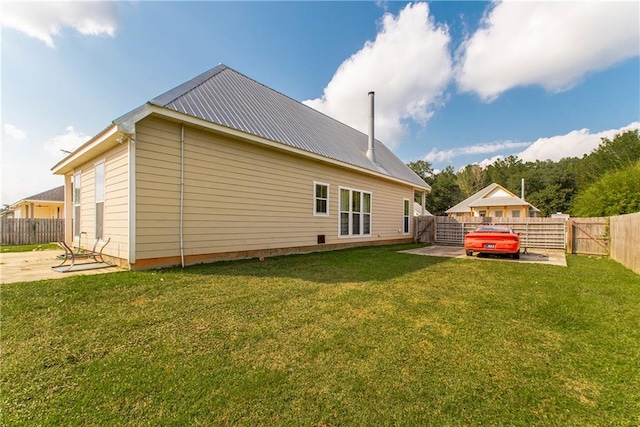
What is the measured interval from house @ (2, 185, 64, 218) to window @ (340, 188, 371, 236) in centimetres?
2270

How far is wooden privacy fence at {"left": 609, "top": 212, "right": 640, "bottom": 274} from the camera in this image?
732 cm

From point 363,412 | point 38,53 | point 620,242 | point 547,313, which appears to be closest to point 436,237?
point 620,242

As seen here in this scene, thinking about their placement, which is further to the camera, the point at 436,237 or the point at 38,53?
the point at 436,237

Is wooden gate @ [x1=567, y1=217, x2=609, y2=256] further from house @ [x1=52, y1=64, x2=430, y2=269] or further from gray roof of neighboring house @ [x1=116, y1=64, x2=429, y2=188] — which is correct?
house @ [x1=52, y1=64, x2=430, y2=269]

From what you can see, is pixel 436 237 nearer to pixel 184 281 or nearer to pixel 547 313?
pixel 547 313

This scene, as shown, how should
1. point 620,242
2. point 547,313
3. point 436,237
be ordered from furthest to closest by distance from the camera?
point 436,237 → point 620,242 → point 547,313

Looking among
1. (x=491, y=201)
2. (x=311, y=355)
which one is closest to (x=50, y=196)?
(x=311, y=355)

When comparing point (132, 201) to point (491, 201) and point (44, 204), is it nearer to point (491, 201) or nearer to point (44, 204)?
point (44, 204)

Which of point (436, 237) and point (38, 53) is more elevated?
point (38, 53)

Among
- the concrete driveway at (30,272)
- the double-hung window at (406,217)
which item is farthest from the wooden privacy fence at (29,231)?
the double-hung window at (406,217)

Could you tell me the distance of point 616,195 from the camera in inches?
523

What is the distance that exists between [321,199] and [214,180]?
4.61 m

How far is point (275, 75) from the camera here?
13.9 metres

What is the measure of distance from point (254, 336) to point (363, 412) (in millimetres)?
1612
